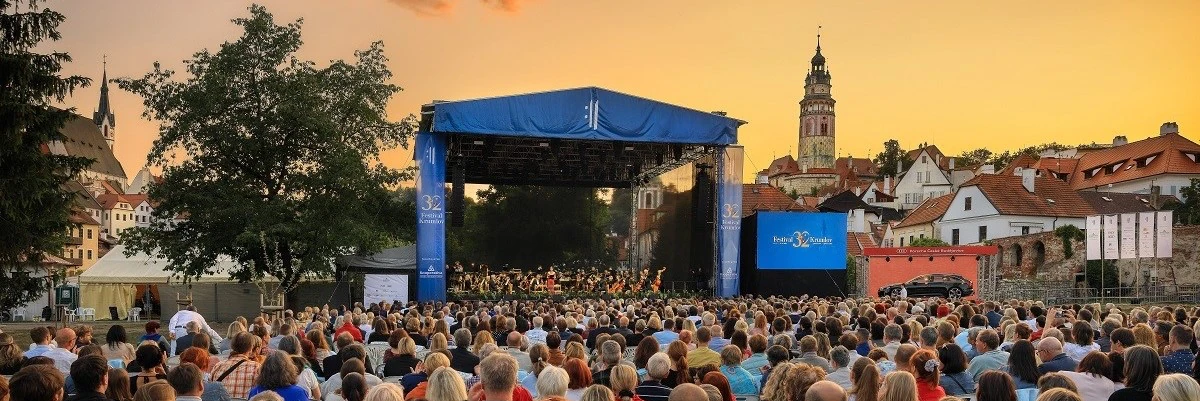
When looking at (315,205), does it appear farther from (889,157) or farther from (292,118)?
(889,157)

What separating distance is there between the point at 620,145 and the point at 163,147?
12009 mm

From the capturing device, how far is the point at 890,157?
12088 centimetres

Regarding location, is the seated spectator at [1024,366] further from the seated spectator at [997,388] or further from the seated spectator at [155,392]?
the seated spectator at [155,392]

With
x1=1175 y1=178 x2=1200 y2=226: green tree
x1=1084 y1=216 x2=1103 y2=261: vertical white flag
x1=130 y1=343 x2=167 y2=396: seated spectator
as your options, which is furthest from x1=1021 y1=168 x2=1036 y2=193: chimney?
x1=130 y1=343 x2=167 y2=396: seated spectator

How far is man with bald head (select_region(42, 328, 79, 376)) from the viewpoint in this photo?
8.87m

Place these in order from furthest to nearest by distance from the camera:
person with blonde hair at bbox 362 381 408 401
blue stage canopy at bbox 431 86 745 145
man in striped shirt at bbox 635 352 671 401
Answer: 1. blue stage canopy at bbox 431 86 745 145
2. man in striped shirt at bbox 635 352 671 401
3. person with blonde hair at bbox 362 381 408 401

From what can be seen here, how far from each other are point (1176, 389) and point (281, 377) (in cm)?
444

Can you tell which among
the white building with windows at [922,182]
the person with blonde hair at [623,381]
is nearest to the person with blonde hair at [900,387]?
the person with blonde hair at [623,381]

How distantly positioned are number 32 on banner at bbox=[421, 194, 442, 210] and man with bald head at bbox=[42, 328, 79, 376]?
1891 cm

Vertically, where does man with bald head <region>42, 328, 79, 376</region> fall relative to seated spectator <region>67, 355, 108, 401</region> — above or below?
below

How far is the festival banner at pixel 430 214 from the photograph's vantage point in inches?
1111

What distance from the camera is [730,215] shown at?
30.0m

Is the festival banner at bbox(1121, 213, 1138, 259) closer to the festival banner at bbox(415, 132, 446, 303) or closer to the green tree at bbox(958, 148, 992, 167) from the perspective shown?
Result: the festival banner at bbox(415, 132, 446, 303)

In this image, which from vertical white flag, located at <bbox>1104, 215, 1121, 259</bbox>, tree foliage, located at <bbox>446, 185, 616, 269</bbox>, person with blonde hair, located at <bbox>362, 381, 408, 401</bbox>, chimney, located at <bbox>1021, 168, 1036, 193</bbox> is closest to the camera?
person with blonde hair, located at <bbox>362, 381, 408, 401</bbox>
